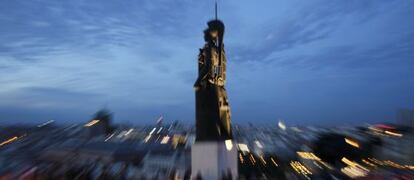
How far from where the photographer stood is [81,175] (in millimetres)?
16391

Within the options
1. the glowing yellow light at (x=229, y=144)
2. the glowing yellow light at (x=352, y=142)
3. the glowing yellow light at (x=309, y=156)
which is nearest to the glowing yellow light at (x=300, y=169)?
the glowing yellow light at (x=309, y=156)

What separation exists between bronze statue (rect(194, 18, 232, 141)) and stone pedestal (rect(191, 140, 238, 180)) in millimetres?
309

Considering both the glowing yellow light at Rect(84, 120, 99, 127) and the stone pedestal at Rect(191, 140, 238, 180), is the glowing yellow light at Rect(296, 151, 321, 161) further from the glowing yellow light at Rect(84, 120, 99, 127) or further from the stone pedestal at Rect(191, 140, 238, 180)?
the glowing yellow light at Rect(84, 120, 99, 127)

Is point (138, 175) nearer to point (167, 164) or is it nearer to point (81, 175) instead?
point (81, 175)

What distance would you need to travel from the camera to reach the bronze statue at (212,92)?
14.7m

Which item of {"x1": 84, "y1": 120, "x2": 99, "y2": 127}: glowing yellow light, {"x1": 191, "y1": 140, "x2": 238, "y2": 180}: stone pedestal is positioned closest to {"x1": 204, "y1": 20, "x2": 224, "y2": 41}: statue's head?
{"x1": 191, "y1": 140, "x2": 238, "y2": 180}: stone pedestal

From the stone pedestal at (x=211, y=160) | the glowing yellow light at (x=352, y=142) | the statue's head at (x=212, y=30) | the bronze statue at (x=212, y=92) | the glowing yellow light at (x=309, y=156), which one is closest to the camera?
the stone pedestal at (x=211, y=160)

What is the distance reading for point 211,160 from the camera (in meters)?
14.2

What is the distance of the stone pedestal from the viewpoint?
46.3ft

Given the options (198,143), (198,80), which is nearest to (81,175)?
A: (198,143)

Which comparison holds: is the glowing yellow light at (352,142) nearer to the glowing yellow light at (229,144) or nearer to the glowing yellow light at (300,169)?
the glowing yellow light at (300,169)

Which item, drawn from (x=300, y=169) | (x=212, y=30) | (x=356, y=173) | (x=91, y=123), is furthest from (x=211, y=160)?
(x=91, y=123)

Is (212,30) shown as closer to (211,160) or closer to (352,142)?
(211,160)

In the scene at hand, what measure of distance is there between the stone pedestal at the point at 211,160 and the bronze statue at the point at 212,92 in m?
0.31
